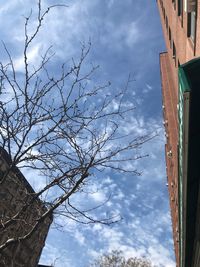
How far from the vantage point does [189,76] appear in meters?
7.19

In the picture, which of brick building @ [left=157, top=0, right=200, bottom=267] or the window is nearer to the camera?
brick building @ [left=157, top=0, right=200, bottom=267]

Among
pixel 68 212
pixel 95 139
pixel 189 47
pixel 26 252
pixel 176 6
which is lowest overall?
pixel 68 212

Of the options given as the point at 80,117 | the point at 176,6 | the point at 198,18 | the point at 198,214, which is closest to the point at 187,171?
the point at 198,214

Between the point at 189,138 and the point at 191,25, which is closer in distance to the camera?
the point at 189,138

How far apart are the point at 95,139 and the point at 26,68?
2.27 metres

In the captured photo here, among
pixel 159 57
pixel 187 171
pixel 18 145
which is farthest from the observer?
pixel 159 57

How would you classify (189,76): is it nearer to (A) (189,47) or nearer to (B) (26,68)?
(B) (26,68)

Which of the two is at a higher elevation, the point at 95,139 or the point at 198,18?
the point at 198,18

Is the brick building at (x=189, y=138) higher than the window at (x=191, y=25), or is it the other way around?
the window at (x=191, y=25)

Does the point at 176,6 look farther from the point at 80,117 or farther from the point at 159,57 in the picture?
the point at 159,57

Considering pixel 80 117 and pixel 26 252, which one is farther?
pixel 26 252

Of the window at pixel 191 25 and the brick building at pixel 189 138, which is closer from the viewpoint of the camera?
the brick building at pixel 189 138

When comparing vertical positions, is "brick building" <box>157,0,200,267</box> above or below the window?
below

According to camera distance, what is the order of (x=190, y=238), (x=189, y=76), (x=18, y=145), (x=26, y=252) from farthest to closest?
(x=26, y=252) → (x=190, y=238) → (x=18, y=145) → (x=189, y=76)
